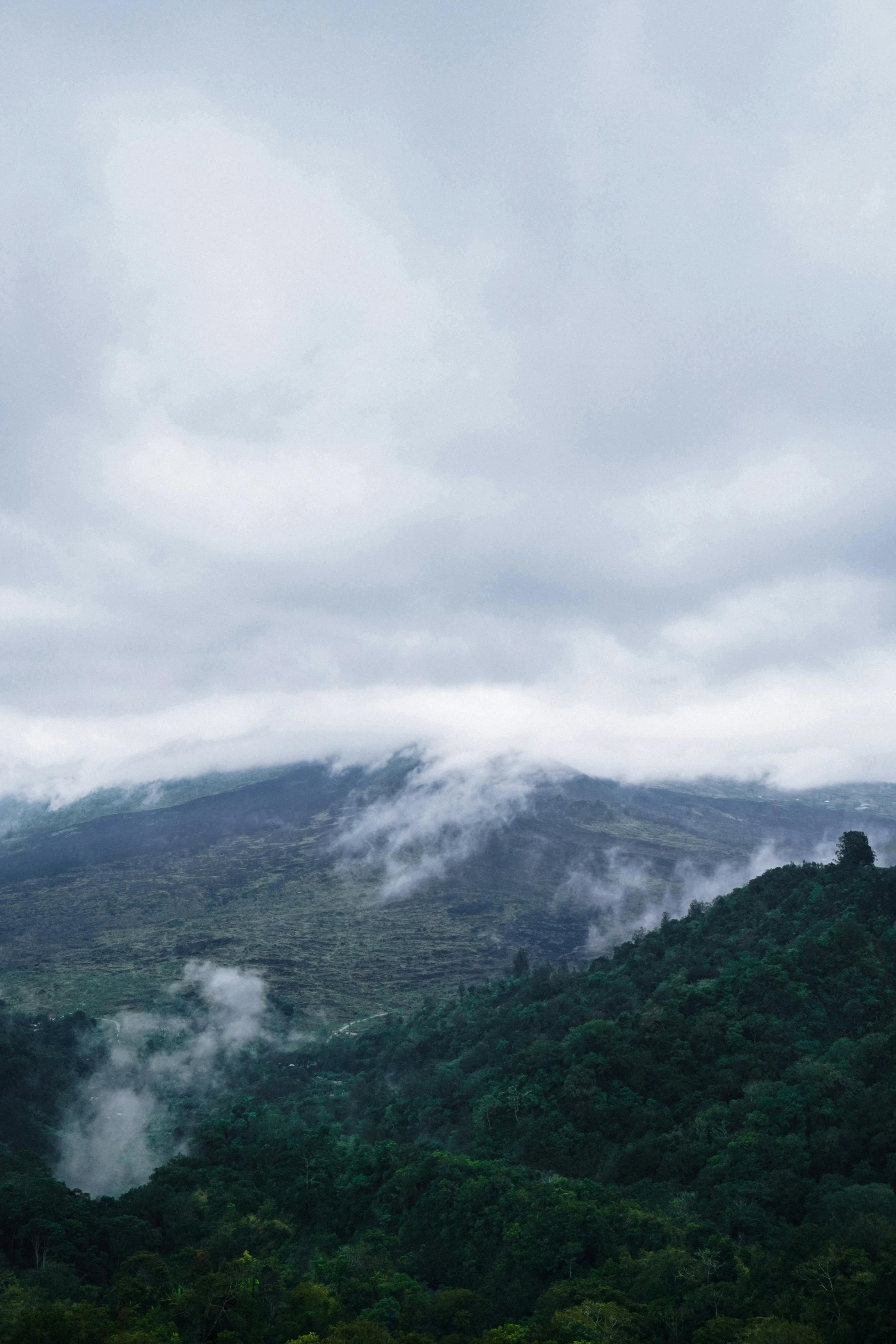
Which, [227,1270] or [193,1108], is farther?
[193,1108]

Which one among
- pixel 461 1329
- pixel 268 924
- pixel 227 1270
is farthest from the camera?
pixel 268 924

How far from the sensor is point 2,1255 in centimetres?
3180

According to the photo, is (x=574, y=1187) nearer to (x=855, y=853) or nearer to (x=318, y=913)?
(x=855, y=853)

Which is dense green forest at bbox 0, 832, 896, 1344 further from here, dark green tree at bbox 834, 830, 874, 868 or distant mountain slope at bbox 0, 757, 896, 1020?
distant mountain slope at bbox 0, 757, 896, 1020

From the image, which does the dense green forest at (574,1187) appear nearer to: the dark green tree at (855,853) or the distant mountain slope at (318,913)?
the dark green tree at (855,853)

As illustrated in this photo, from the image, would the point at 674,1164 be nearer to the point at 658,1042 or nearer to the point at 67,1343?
the point at 658,1042

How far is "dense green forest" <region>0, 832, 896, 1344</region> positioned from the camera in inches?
938

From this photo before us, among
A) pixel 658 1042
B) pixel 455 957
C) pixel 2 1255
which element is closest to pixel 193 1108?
pixel 2 1255

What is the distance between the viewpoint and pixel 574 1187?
109 ft

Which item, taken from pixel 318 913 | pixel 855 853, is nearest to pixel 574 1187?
pixel 855 853

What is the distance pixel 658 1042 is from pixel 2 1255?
32216mm

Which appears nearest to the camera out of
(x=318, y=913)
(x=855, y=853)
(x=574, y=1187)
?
(x=574, y=1187)

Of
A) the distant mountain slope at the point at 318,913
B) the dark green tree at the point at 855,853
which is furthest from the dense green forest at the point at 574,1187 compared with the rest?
the distant mountain slope at the point at 318,913

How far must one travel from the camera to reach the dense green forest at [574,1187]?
78.1 ft
